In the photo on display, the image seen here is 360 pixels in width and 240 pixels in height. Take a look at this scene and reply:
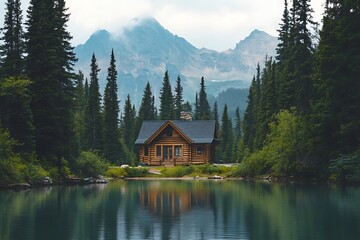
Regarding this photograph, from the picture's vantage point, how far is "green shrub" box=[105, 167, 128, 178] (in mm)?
73581

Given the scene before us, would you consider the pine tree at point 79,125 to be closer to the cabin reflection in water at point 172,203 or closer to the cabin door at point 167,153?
the cabin door at point 167,153

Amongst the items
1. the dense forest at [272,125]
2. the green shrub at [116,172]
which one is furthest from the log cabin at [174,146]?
the dense forest at [272,125]

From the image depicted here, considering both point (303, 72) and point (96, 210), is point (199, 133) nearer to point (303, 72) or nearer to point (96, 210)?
point (303, 72)

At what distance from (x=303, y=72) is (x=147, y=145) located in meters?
32.7

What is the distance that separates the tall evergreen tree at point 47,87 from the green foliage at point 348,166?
2380 cm

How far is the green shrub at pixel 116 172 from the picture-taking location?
241 ft

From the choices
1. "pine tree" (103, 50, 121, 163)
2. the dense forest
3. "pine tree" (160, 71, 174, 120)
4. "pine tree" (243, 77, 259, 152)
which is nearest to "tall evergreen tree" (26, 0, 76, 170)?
the dense forest

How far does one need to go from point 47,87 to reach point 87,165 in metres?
10.3

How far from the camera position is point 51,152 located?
54594mm

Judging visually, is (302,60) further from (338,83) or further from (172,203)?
(172,203)

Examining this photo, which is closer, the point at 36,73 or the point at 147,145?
the point at 36,73

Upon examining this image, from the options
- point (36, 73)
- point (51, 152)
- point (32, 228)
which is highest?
point (36, 73)

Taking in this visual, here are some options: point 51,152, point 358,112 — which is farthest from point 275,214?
point 51,152

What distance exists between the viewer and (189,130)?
297ft
